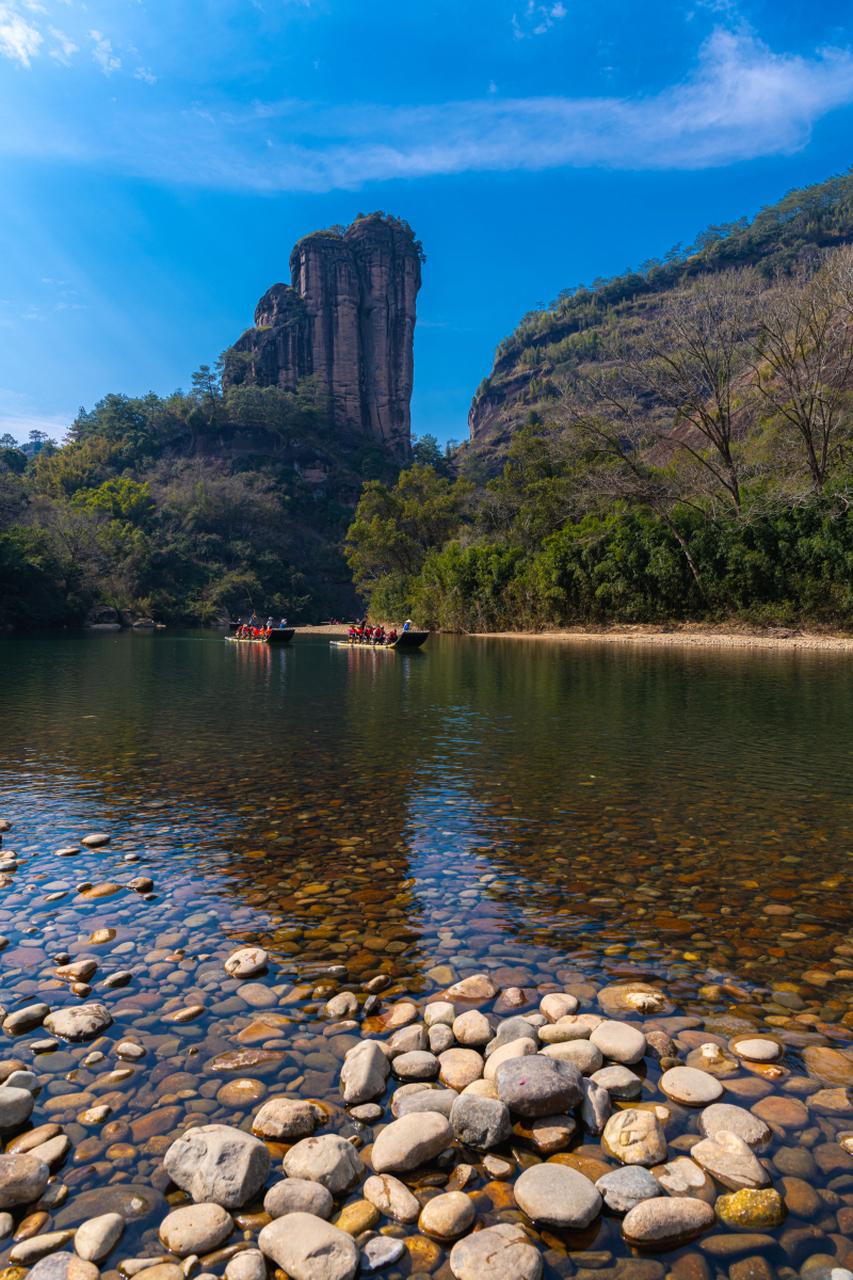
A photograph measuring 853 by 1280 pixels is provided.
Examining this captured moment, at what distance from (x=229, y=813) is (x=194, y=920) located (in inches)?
77.0

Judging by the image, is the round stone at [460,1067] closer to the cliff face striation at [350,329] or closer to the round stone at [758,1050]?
Result: the round stone at [758,1050]

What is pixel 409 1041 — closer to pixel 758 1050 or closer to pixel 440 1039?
pixel 440 1039

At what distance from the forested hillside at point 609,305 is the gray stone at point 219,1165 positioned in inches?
3342

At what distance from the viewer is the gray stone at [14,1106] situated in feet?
7.25

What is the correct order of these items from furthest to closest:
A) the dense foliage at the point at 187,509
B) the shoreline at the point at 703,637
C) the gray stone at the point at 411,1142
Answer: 1. the dense foliage at the point at 187,509
2. the shoreline at the point at 703,637
3. the gray stone at the point at 411,1142

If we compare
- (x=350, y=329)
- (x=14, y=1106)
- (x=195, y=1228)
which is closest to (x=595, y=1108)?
(x=195, y=1228)

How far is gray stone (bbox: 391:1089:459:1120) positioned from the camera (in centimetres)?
229

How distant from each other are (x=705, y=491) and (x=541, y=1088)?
31.8m

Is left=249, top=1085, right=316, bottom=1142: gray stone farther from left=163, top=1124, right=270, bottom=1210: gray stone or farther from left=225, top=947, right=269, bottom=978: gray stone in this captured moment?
left=225, top=947, right=269, bottom=978: gray stone

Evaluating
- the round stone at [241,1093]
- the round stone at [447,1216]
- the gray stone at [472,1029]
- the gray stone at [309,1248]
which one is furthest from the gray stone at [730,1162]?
the round stone at [241,1093]

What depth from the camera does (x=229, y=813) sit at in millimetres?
5637

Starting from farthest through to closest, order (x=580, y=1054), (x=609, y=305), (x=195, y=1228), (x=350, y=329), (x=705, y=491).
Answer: (x=609, y=305)
(x=350, y=329)
(x=705, y=491)
(x=580, y=1054)
(x=195, y=1228)

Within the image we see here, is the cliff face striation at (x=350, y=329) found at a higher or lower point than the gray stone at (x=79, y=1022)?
higher

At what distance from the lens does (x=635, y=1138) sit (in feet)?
6.99
